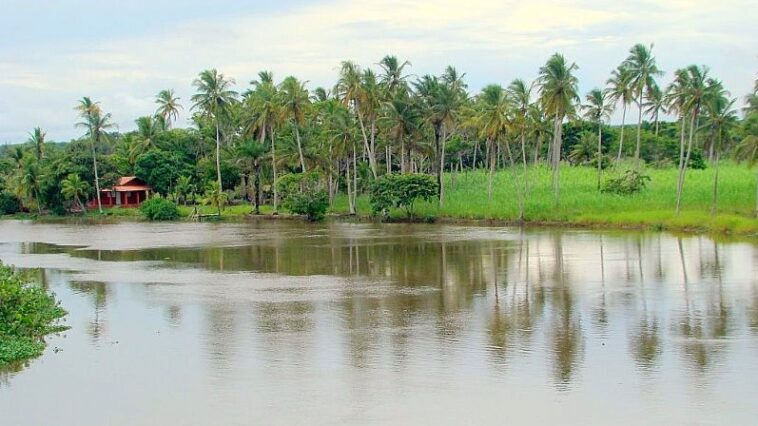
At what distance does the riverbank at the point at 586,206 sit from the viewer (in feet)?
164

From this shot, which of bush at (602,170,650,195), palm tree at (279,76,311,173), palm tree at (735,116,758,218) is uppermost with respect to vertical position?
palm tree at (279,76,311,173)

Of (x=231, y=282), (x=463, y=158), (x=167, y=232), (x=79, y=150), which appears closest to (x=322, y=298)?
(x=231, y=282)

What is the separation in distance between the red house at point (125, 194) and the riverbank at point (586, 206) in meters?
3.75

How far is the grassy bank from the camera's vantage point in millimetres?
49716

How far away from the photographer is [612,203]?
5703 cm

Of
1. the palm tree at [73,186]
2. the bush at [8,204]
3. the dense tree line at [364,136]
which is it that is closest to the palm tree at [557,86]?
the dense tree line at [364,136]

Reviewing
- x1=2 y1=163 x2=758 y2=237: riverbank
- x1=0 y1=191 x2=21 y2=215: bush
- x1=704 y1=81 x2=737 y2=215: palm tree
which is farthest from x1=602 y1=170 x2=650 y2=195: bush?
x1=0 y1=191 x2=21 y2=215: bush

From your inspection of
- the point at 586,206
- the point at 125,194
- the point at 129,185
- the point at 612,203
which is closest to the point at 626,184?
the point at 612,203

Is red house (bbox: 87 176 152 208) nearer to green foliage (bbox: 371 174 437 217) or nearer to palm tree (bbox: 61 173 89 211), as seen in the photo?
palm tree (bbox: 61 173 89 211)

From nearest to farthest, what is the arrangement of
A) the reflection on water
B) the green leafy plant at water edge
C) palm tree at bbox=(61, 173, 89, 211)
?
the reflection on water, the green leafy plant at water edge, palm tree at bbox=(61, 173, 89, 211)

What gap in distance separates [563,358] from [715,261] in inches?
750

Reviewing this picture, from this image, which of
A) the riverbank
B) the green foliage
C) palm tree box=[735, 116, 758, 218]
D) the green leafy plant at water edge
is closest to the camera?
the green leafy plant at water edge

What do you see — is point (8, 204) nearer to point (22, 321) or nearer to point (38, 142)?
point (38, 142)

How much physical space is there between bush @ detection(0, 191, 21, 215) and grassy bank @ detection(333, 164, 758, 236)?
120 ft
